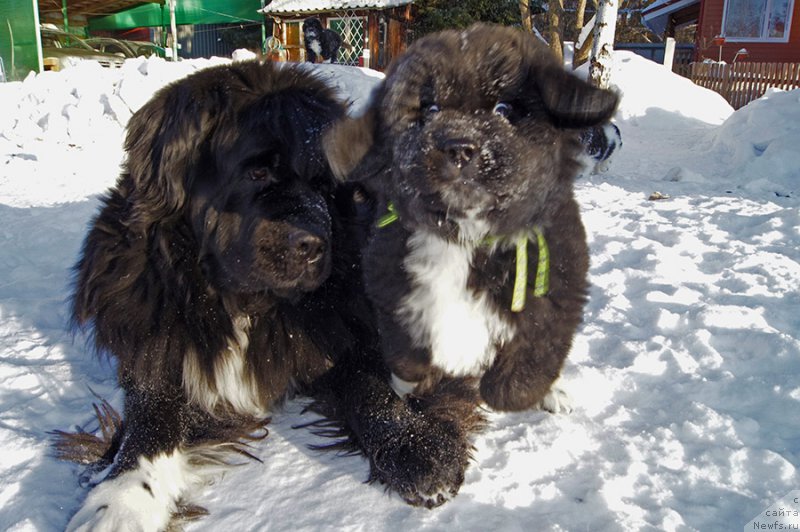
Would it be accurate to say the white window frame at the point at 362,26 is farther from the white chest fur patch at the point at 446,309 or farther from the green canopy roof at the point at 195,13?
the white chest fur patch at the point at 446,309

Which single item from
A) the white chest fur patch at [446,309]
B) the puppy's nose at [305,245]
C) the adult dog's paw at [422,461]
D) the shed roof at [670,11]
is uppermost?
the shed roof at [670,11]

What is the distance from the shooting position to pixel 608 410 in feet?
7.12

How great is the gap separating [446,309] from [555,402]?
60 centimetres

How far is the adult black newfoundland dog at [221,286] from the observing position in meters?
2.07

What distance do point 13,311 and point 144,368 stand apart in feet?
5.37

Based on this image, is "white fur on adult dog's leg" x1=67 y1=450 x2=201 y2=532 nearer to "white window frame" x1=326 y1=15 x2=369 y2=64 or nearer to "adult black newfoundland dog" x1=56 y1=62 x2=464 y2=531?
"adult black newfoundland dog" x1=56 y1=62 x2=464 y2=531

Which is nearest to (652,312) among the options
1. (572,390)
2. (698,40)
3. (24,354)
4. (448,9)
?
(572,390)

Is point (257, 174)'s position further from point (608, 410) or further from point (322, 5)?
point (322, 5)

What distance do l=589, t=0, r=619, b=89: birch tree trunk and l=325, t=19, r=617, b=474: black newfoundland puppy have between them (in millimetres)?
7017

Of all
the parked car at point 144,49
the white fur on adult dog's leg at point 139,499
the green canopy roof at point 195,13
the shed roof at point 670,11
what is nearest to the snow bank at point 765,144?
the white fur on adult dog's leg at point 139,499

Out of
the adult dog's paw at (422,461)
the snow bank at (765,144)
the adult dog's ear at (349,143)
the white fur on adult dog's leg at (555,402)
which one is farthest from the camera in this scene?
the snow bank at (765,144)

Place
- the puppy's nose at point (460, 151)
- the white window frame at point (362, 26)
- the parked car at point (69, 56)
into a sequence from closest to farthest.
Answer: the puppy's nose at point (460, 151) < the parked car at point (69, 56) < the white window frame at point (362, 26)

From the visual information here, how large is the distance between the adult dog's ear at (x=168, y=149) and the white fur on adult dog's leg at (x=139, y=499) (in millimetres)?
922

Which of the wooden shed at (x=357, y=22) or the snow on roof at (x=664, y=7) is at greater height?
the snow on roof at (x=664, y=7)
